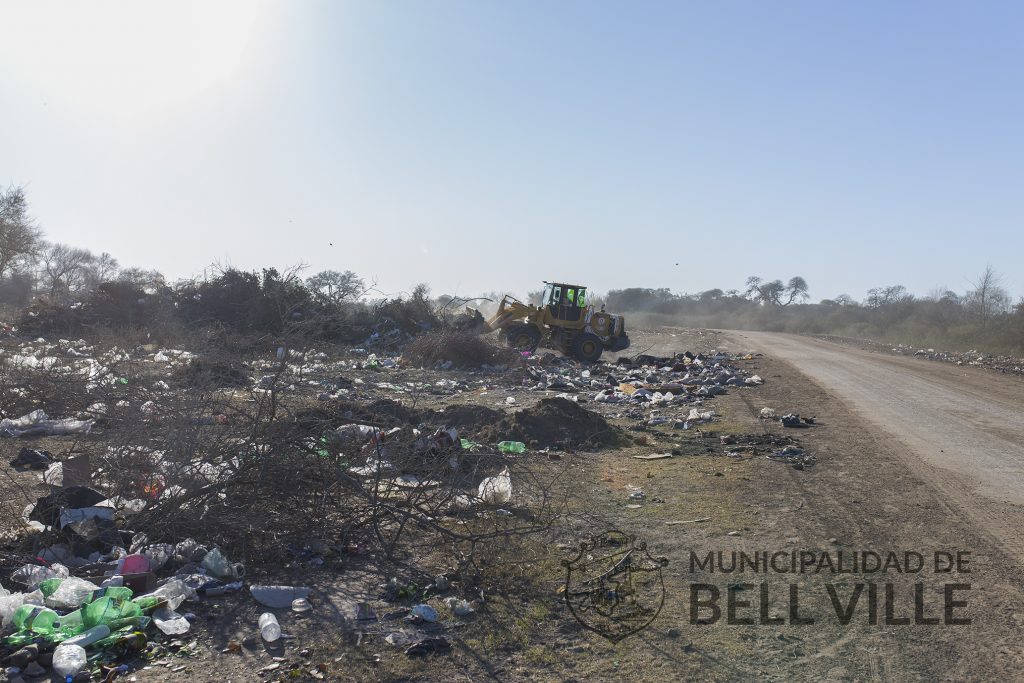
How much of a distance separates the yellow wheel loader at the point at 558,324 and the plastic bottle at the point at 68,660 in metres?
16.3

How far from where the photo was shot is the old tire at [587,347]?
65.0ft

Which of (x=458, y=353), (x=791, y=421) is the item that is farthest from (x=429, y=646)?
(x=458, y=353)

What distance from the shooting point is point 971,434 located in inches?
325

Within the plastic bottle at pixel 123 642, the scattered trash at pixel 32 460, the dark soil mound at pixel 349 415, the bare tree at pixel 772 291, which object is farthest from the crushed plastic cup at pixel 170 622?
the bare tree at pixel 772 291

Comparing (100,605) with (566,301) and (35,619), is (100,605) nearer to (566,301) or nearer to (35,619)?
(35,619)

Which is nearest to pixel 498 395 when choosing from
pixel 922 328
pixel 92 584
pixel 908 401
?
pixel 908 401

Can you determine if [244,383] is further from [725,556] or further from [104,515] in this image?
[725,556]

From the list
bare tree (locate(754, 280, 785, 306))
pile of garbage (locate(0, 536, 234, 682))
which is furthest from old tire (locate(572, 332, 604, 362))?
bare tree (locate(754, 280, 785, 306))

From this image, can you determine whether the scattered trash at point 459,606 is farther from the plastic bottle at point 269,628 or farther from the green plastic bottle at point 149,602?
the green plastic bottle at point 149,602

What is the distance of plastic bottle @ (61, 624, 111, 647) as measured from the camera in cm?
315

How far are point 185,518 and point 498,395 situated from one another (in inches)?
318

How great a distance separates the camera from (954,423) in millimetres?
9000

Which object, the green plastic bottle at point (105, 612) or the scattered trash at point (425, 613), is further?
the scattered trash at point (425, 613)

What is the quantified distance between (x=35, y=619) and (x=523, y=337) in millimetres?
16913
